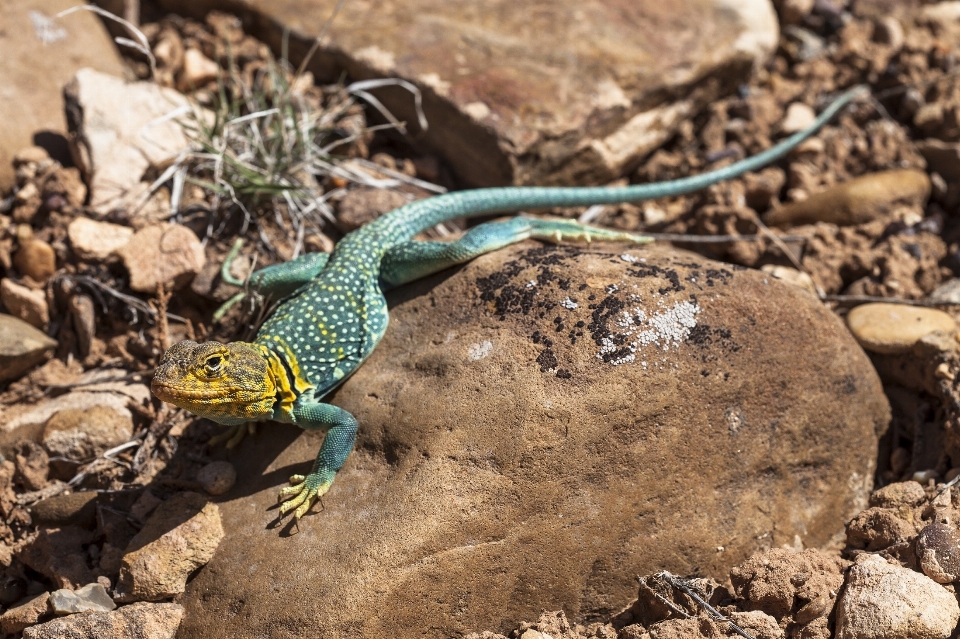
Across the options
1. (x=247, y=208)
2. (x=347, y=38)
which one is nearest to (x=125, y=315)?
(x=247, y=208)

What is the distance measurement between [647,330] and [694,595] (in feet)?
3.77

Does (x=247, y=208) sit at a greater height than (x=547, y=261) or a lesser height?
lesser

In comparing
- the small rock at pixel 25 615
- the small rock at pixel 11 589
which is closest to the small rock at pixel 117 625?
the small rock at pixel 25 615

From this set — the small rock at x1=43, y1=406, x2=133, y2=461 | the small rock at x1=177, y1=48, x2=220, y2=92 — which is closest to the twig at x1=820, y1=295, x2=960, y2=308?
the small rock at x1=43, y1=406, x2=133, y2=461

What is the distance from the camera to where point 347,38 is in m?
5.75

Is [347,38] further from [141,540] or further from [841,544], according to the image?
[841,544]

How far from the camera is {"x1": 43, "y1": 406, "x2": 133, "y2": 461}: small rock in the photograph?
4219 mm

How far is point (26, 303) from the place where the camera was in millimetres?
4797

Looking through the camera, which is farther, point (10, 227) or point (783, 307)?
point (10, 227)

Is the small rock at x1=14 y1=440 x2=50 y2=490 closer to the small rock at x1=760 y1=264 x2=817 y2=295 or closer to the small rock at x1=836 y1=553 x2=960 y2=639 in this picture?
the small rock at x1=836 y1=553 x2=960 y2=639

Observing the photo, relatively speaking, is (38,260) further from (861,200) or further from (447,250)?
(861,200)

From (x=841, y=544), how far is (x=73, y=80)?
5.36m

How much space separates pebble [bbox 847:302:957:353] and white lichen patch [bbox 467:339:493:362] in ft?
7.16

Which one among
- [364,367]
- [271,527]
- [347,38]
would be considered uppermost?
[347,38]
